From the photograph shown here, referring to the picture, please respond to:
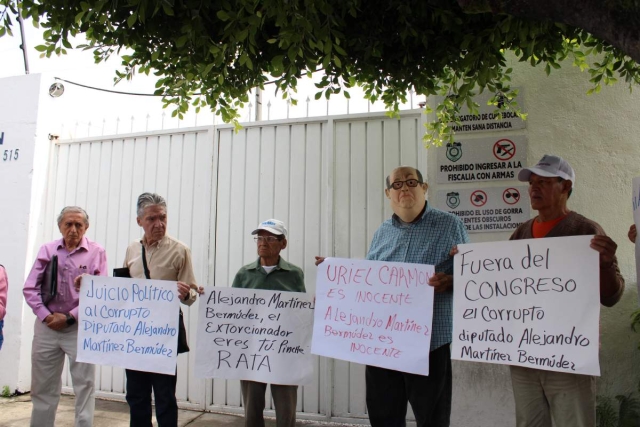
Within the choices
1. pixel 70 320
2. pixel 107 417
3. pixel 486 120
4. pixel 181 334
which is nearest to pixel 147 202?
pixel 181 334

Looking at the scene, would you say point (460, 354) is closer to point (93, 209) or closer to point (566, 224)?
point (566, 224)

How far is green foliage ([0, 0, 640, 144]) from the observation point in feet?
8.37

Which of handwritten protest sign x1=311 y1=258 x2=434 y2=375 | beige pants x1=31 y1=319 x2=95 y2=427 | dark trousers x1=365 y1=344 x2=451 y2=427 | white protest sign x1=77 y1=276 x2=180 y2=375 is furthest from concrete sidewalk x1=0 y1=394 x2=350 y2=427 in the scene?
handwritten protest sign x1=311 y1=258 x2=434 y2=375

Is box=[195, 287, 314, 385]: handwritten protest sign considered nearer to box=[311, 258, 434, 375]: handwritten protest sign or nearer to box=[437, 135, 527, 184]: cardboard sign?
box=[311, 258, 434, 375]: handwritten protest sign

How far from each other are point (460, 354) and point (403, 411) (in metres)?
0.55

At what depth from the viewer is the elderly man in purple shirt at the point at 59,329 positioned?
4.12 m

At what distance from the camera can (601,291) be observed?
9.12 ft

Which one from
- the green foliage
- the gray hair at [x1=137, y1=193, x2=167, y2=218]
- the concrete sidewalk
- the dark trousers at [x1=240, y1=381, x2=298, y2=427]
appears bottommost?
the concrete sidewalk

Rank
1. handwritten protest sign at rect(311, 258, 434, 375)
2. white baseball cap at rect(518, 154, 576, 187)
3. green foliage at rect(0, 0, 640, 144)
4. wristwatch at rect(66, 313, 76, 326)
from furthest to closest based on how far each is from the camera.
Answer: wristwatch at rect(66, 313, 76, 326), handwritten protest sign at rect(311, 258, 434, 375), white baseball cap at rect(518, 154, 576, 187), green foliage at rect(0, 0, 640, 144)

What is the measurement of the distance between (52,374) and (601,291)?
3810 millimetres

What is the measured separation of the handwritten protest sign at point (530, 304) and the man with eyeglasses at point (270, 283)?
1.21 m

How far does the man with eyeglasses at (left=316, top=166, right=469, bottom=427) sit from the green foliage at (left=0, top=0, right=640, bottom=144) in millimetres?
672

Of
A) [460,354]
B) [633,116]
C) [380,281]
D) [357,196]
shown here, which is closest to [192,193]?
[357,196]

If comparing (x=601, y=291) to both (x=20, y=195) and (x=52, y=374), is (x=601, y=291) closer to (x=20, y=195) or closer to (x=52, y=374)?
(x=52, y=374)
